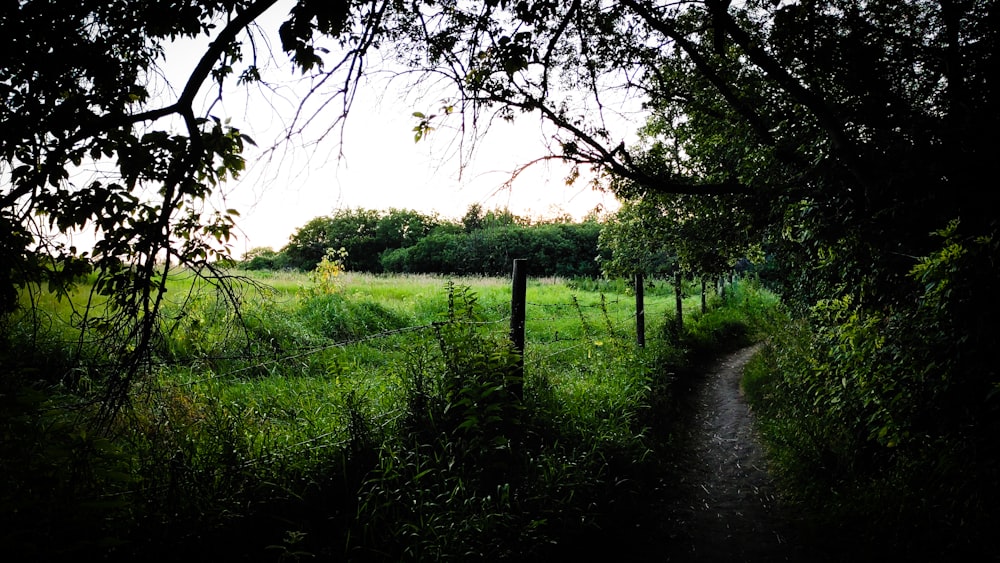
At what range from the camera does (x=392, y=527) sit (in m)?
3.31

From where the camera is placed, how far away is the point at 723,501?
480cm

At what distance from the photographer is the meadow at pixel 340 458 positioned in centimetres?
253

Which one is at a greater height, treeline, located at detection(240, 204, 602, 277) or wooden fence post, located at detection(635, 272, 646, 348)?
treeline, located at detection(240, 204, 602, 277)

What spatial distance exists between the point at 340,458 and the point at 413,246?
16922 millimetres

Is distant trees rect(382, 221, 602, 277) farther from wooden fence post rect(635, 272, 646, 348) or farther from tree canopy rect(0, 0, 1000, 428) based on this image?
tree canopy rect(0, 0, 1000, 428)

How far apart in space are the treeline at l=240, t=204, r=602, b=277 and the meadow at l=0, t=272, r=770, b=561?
340 inches

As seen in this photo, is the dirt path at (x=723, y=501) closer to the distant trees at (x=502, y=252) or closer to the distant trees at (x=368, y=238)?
the distant trees at (x=502, y=252)

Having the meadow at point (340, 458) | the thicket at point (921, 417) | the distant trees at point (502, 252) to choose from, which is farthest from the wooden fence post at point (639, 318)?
the thicket at point (921, 417)

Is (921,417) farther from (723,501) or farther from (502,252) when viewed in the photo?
(502,252)

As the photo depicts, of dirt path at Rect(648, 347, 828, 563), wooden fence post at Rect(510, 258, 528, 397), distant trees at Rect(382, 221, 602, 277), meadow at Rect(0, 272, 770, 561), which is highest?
distant trees at Rect(382, 221, 602, 277)

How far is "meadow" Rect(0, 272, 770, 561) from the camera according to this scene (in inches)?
99.7

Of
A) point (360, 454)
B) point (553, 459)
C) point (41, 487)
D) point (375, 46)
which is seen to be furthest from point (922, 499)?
point (41, 487)

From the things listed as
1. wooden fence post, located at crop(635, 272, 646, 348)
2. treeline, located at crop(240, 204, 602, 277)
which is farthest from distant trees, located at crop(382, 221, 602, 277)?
wooden fence post, located at crop(635, 272, 646, 348)

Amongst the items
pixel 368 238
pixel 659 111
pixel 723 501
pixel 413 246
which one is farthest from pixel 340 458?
pixel 413 246
